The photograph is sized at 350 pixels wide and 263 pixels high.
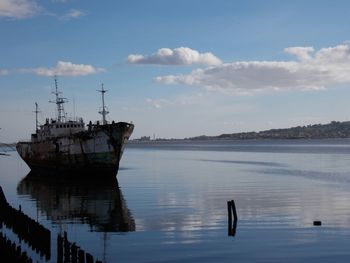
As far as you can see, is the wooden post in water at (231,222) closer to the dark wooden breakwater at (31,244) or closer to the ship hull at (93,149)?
the dark wooden breakwater at (31,244)

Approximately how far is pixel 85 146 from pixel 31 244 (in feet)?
110

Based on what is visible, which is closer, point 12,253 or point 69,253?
point 69,253

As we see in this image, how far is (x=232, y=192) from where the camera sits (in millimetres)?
45562

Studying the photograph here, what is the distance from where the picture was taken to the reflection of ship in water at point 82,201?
30.1 m

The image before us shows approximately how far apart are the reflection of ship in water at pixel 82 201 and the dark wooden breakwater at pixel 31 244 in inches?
141

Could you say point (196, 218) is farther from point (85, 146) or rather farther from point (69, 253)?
point (85, 146)

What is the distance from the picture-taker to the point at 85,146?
56.0 metres

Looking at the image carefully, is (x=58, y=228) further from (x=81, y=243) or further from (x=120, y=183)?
(x=120, y=183)

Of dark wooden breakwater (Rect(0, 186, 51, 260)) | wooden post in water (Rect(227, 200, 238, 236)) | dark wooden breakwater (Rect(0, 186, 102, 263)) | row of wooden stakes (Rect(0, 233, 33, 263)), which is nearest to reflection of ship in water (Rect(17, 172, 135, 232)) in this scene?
dark wooden breakwater (Rect(0, 186, 51, 260))

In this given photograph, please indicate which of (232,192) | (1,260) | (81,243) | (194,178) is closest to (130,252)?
(81,243)

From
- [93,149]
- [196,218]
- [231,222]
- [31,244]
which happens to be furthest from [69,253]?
[93,149]

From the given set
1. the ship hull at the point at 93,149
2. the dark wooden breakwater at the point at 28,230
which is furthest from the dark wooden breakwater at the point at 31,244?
the ship hull at the point at 93,149

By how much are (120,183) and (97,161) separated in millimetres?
3461

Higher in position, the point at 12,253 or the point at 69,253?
the point at 69,253
